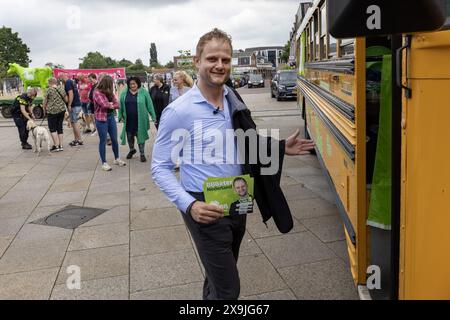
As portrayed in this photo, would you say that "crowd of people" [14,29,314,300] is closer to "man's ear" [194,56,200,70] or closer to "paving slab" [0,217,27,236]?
"man's ear" [194,56,200,70]

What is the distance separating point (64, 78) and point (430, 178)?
10.9 meters

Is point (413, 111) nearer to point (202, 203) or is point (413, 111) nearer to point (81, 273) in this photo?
point (202, 203)

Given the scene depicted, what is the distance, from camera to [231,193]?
2.33 meters

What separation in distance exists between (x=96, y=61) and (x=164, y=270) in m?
89.2

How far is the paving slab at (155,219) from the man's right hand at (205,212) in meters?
2.86

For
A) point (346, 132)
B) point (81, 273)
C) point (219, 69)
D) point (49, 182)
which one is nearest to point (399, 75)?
point (219, 69)

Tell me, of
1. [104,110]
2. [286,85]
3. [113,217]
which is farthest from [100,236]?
[286,85]

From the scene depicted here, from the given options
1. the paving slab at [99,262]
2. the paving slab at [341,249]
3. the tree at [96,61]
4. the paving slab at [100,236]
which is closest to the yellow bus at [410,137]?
the paving slab at [341,249]

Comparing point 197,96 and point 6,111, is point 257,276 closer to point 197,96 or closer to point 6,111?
point 197,96

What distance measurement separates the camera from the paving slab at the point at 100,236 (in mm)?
4531

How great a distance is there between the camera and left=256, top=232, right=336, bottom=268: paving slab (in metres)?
3.97

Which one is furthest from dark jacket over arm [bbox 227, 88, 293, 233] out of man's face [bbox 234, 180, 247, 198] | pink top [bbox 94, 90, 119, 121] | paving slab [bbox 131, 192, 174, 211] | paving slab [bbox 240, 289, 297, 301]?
pink top [bbox 94, 90, 119, 121]

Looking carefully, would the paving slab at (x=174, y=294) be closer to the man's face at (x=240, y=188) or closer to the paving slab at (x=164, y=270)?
the paving slab at (x=164, y=270)

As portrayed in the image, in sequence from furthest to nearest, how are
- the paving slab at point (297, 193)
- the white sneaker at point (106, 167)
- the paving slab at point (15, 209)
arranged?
the white sneaker at point (106, 167)
the paving slab at point (297, 193)
the paving slab at point (15, 209)
